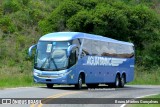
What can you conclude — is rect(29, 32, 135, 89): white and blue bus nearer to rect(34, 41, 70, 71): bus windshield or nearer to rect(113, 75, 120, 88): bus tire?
rect(34, 41, 70, 71): bus windshield

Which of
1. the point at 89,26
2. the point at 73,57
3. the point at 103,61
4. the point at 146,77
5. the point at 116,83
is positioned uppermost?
the point at 89,26

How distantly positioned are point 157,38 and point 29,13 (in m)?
15.3

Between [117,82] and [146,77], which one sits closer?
[117,82]

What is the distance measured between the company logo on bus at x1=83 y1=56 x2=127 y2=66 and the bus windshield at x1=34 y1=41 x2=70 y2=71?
8.17 feet

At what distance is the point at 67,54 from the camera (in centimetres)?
2594

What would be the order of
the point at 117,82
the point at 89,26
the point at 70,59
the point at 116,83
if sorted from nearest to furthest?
1. the point at 70,59
2. the point at 116,83
3. the point at 117,82
4. the point at 89,26

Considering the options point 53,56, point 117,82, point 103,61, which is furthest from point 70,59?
point 117,82

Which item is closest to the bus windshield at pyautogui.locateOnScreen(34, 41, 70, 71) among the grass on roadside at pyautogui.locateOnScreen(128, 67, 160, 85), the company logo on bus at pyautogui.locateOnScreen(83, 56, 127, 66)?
the company logo on bus at pyautogui.locateOnScreen(83, 56, 127, 66)

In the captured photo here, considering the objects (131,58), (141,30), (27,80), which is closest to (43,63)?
(27,80)

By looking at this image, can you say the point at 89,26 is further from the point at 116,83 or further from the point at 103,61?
the point at 103,61

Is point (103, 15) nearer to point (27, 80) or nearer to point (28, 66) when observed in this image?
point (28, 66)

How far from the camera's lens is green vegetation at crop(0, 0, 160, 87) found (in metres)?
44.6

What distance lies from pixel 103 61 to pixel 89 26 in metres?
15.2

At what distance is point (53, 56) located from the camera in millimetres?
26297
